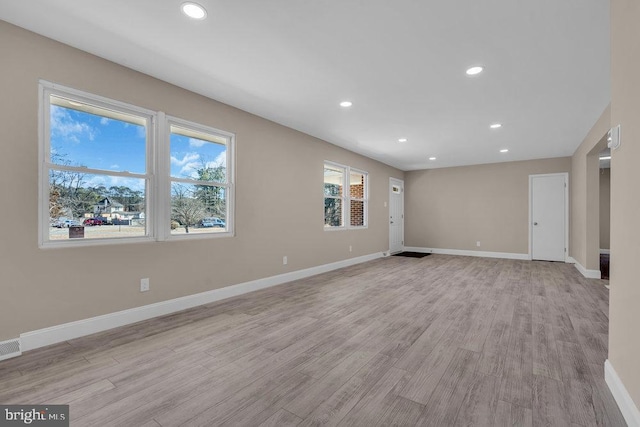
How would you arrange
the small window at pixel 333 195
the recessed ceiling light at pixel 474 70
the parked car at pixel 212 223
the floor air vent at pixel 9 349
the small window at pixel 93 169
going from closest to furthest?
the floor air vent at pixel 9 349
the small window at pixel 93 169
the recessed ceiling light at pixel 474 70
the parked car at pixel 212 223
the small window at pixel 333 195

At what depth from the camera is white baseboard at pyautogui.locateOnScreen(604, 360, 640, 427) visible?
1.49 m

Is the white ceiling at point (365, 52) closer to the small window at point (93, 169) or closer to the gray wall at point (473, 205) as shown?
the small window at point (93, 169)

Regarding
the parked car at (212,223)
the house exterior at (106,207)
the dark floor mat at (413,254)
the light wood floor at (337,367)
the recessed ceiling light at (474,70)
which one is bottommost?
the dark floor mat at (413,254)

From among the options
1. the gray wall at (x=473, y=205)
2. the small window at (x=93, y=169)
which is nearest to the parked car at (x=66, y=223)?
the small window at (x=93, y=169)

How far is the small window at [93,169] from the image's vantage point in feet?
8.48

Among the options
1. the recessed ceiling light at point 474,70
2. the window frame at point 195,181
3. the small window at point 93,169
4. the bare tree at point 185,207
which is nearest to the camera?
the small window at point 93,169

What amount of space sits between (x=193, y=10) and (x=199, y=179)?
199 cm

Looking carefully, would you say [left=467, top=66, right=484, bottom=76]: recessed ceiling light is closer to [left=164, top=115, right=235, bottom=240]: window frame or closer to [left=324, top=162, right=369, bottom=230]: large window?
[left=164, top=115, right=235, bottom=240]: window frame

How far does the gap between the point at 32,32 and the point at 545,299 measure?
20.7ft

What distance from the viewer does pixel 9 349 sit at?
2.28 meters

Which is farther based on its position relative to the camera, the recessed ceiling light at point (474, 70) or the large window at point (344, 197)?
the large window at point (344, 197)

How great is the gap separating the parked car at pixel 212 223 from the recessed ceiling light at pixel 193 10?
2285 mm

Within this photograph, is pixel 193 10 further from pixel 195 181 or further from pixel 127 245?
pixel 127 245

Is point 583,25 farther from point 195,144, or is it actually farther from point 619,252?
point 195,144
